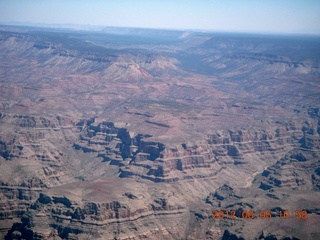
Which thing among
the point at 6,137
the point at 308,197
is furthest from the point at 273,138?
the point at 6,137

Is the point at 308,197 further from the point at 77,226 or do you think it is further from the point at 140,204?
the point at 77,226

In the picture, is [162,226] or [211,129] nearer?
[162,226]

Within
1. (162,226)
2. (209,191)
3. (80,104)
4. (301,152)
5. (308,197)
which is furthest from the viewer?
(80,104)

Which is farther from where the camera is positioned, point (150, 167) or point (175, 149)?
point (175, 149)

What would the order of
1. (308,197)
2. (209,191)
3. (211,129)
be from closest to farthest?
(308,197)
(209,191)
(211,129)
